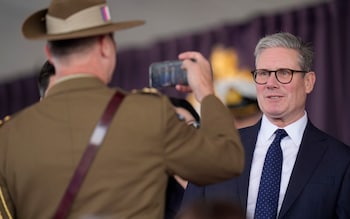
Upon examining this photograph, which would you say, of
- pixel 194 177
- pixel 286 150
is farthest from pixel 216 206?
pixel 286 150

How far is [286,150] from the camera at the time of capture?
2412 mm

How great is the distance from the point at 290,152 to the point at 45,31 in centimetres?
101

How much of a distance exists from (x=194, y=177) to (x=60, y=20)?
500 millimetres

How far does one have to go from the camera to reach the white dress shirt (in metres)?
2.34

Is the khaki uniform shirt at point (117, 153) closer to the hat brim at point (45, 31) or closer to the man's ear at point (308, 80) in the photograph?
the hat brim at point (45, 31)

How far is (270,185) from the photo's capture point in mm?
2303

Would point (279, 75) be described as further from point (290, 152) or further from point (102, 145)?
point (102, 145)

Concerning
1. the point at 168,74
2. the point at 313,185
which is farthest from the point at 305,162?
the point at 168,74

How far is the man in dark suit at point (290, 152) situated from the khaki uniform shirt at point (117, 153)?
0.69 m

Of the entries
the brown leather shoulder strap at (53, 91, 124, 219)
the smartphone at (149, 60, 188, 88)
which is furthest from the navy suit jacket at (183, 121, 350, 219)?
the brown leather shoulder strap at (53, 91, 124, 219)

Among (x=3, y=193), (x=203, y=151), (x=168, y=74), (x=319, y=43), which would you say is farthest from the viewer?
(x=319, y=43)

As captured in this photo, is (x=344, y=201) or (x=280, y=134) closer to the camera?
(x=344, y=201)

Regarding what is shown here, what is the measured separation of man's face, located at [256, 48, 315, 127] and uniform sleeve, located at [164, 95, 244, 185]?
2.58 ft

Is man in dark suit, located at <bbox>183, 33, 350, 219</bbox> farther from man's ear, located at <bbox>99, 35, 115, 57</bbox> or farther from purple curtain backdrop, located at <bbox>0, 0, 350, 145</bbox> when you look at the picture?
purple curtain backdrop, located at <bbox>0, 0, 350, 145</bbox>
